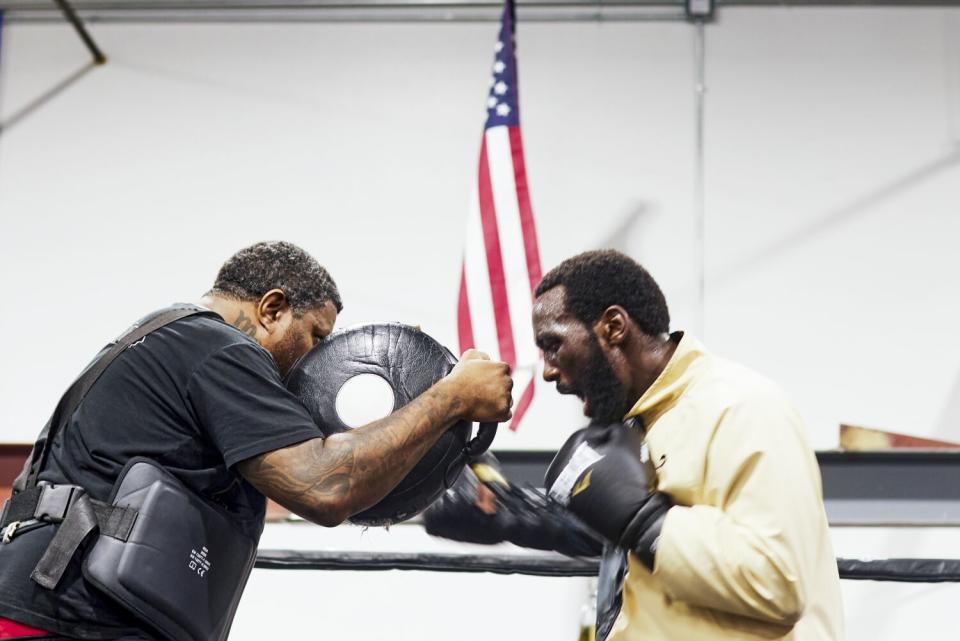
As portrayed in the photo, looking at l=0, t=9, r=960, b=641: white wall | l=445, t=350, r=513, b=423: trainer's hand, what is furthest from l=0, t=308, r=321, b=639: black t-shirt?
l=0, t=9, r=960, b=641: white wall

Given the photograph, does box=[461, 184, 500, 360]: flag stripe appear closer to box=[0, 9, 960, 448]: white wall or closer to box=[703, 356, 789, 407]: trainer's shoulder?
box=[0, 9, 960, 448]: white wall

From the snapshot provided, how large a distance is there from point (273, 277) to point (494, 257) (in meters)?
1.87

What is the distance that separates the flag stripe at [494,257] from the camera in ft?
12.1

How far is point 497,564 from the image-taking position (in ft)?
10.1

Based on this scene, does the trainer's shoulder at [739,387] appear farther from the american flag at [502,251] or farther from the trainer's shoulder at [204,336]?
the american flag at [502,251]

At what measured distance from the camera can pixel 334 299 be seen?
2.06 metres

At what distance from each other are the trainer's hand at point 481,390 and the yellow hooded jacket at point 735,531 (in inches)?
11.6

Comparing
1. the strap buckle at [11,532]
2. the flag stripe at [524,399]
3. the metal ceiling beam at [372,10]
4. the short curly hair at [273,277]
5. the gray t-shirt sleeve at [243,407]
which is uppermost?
the metal ceiling beam at [372,10]

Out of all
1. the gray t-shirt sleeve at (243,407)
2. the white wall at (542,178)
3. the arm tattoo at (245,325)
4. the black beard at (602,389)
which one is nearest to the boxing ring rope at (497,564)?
the white wall at (542,178)

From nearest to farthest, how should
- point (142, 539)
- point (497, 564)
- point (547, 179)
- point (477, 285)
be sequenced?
point (142, 539) → point (497, 564) → point (477, 285) → point (547, 179)

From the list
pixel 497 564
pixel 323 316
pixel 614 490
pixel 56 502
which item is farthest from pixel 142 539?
pixel 497 564

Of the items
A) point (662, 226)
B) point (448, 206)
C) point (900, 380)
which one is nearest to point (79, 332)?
point (448, 206)

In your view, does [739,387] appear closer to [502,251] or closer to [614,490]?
[614,490]

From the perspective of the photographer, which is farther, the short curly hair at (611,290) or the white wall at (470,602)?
the white wall at (470,602)
